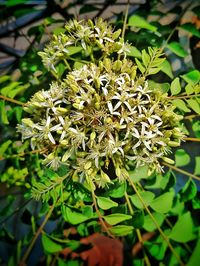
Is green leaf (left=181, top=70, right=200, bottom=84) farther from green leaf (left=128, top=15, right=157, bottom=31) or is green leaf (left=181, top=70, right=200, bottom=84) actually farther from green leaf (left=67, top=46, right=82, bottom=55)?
green leaf (left=67, top=46, right=82, bottom=55)

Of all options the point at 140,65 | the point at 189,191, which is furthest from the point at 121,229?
the point at 140,65

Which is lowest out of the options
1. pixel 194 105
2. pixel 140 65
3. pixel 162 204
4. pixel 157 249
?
pixel 157 249

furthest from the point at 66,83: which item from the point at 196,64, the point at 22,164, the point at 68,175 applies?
the point at 196,64

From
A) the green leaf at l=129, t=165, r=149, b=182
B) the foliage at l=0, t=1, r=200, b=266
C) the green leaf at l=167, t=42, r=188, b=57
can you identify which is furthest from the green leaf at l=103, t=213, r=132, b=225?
the green leaf at l=167, t=42, r=188, b=57

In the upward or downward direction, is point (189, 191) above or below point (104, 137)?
below

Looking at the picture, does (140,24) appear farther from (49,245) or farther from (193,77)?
(49,245)

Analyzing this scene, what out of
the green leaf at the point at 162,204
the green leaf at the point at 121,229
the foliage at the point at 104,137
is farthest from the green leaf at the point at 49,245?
the green leaf at the point at 162,204

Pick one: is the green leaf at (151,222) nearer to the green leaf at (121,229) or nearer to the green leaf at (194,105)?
the green leaf at (121,229)

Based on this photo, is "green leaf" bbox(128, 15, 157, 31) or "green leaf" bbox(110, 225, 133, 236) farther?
"green leaf" bbox(128, 15, 157, 31)
